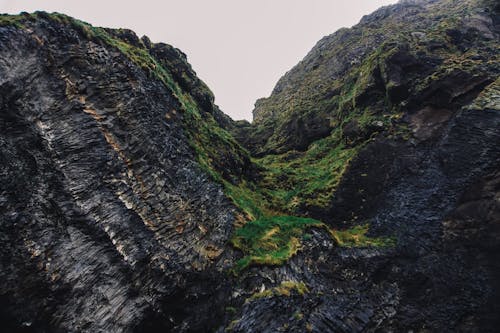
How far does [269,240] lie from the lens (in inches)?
618

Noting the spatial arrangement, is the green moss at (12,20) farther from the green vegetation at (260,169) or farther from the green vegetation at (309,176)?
the green vegetation at (309,176)

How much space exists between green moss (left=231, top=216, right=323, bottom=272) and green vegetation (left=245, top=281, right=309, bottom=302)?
1095mm

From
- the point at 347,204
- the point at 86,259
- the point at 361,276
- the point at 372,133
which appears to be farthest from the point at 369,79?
the point at 86,259

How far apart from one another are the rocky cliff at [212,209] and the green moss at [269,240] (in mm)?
111

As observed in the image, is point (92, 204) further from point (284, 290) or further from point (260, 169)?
point (260, 169)

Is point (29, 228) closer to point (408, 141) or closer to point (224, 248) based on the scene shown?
→ point (224, 248)

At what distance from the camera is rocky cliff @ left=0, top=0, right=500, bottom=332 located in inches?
428

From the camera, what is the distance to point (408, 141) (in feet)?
63.8

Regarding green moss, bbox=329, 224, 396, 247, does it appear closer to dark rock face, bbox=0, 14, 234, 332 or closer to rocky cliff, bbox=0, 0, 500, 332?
rocky cliff, bbox=0, 0, 500, 332

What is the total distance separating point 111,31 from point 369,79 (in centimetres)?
2167

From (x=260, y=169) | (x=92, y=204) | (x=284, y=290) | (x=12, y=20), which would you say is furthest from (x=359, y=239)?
(x=12, y=20)

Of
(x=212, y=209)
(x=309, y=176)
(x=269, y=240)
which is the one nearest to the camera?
(x=269, y=240)

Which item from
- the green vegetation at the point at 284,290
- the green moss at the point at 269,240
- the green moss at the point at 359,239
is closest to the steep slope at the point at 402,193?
the green vegetation at the point at 284,290

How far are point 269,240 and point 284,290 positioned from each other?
11.9ft
